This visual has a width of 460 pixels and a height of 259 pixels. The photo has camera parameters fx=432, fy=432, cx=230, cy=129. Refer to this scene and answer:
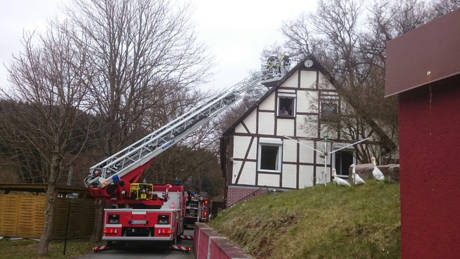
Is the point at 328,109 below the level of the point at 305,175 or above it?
above

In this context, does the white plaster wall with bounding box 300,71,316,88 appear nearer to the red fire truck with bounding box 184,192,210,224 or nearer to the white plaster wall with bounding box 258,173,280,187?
the white plaster wall with bounding box 258,173,280,187

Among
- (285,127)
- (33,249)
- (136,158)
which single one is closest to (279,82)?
(285,127)

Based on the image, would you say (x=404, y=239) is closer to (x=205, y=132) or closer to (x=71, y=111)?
(x=71, y=111)

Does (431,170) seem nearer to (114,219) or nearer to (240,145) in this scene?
(114,219)

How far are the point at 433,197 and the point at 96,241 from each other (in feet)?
50.2

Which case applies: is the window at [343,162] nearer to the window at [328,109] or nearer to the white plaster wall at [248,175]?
the window at [328,109]

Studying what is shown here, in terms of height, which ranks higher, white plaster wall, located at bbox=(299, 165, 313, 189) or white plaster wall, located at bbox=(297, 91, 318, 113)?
white plaster wall, located at bbox=(297, 91, 318, 113)

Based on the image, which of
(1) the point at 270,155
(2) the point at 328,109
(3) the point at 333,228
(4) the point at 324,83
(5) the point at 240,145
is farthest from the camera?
(1) the point at 270,155

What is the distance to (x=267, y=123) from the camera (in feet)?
69.0

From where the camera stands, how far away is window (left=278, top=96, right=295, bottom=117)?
21281mm

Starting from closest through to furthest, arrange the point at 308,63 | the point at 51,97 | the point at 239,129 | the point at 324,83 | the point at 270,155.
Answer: the point at 51,97 → the point at 324,83 → the point at 239,129 → the point at 308,63 → the point at 270,155

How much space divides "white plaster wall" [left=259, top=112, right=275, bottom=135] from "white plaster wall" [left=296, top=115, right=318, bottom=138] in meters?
1.21

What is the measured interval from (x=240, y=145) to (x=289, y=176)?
276 cm

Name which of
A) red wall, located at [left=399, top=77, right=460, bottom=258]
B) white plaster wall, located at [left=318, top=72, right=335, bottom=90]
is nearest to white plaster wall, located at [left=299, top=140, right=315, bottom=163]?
white plaster wall, located at [left=318, top=72, right=335, bottom=90]
